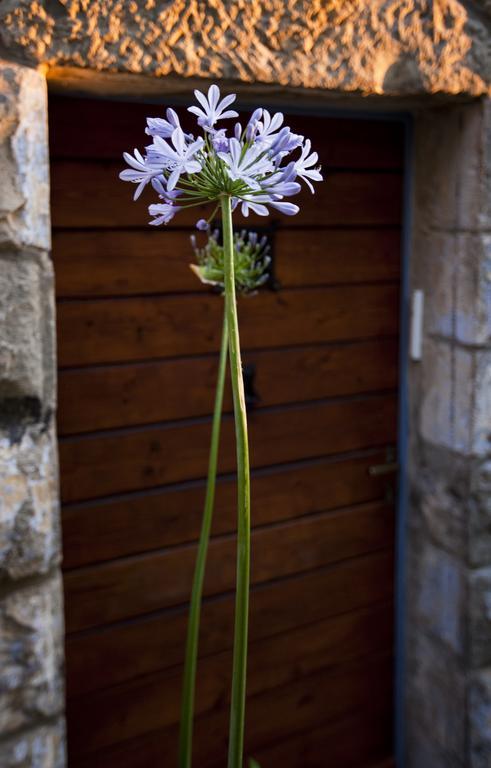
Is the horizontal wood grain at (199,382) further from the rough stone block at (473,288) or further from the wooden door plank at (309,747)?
the wooden door plank at (309,747)

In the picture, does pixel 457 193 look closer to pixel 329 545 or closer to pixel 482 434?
pixel 482 434

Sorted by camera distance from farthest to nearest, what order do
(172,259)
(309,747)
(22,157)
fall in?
1. (309,747)
2. (172,259)
3. (22,157)

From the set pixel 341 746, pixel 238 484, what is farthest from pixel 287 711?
pixel 238 484

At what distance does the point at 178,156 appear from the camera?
120 centimetres

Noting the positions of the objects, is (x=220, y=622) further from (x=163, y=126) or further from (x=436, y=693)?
(x=163, y=126)

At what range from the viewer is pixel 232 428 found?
2432mm

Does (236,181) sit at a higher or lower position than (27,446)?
higher

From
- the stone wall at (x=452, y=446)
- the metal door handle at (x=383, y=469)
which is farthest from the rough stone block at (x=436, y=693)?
the metal door handle at (x=383, y=469)

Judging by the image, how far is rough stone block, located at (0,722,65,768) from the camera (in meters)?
1.86

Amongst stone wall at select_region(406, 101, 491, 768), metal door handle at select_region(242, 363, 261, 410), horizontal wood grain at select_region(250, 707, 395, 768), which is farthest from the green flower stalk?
horizontal wood grain at select_region(250, 707, 395, 768)

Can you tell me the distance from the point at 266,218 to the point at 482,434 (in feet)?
2.86

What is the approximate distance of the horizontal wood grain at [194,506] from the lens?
2254mm

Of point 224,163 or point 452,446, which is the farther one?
point 452,446

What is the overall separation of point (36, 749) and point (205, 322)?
112cm
